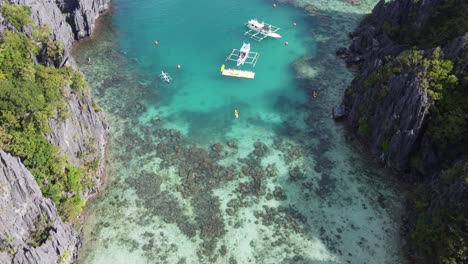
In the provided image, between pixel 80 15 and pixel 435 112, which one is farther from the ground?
pixel 435 112

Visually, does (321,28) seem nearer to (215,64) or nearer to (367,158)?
(215,64)

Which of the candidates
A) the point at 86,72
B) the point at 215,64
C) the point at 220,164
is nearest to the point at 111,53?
the point at 86,72

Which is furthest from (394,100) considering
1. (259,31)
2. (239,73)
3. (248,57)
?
(259,31)

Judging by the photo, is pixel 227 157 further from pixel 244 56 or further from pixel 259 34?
pixel 259 34

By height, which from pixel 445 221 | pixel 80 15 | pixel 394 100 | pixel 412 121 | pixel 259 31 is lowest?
pixel 80 15

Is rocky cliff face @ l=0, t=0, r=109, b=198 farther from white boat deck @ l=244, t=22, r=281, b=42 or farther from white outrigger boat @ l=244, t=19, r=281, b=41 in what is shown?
white outrigger boat @ l=244, t=19, r=281, b=41

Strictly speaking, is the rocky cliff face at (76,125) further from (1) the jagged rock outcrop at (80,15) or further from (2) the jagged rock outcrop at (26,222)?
(2) the jagged rock outcrop at (26,222)

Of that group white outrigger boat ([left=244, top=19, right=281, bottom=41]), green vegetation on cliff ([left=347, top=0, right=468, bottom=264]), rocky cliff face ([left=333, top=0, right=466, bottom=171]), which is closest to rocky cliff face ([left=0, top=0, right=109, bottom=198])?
rocky cliff face ([left=333, top=0, right=466, bottom=171])
